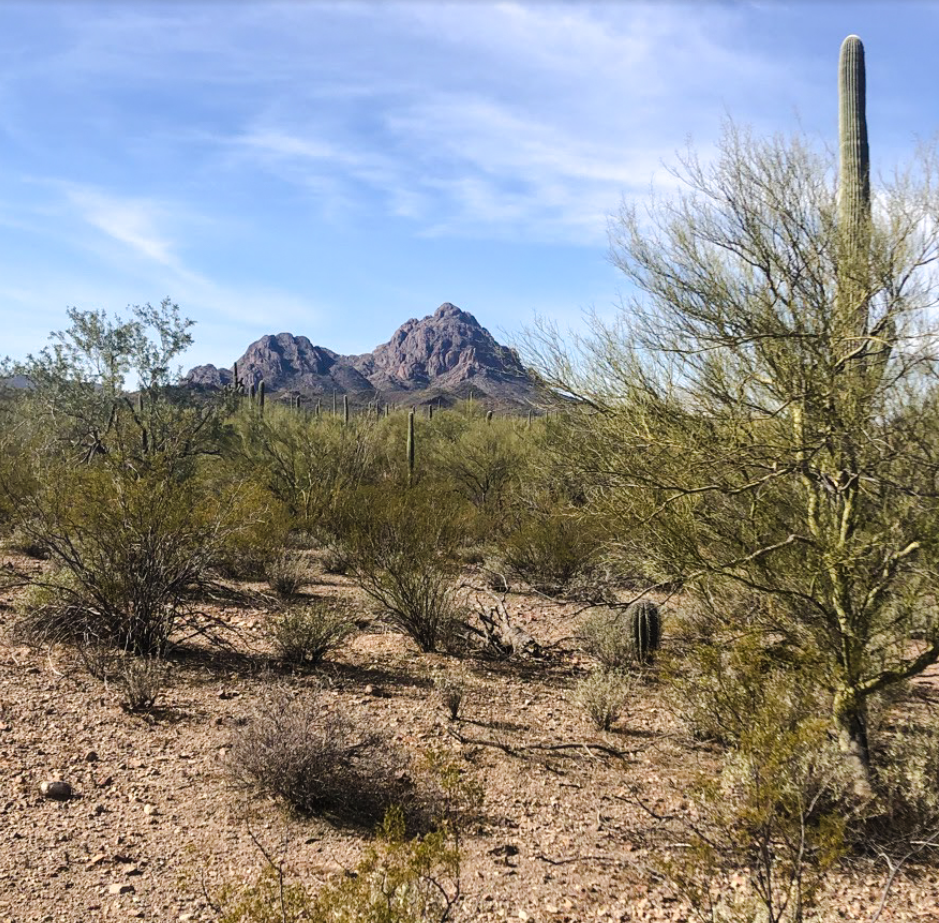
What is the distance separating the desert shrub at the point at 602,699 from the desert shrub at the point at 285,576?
18.1 feet

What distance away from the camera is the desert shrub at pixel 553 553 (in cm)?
1327

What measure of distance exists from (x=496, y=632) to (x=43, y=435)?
12.5 m

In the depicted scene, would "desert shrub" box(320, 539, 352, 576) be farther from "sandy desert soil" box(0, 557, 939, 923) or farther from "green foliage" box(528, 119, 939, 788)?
"green foliage" box(528, 119, 939, 788)

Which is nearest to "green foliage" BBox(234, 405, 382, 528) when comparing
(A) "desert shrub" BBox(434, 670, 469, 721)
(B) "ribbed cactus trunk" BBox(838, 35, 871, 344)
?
(A) "desert shrub" BBox(434, 670, 469, 721)

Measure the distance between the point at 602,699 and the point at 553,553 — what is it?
6492mm

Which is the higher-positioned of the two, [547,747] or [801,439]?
[801,439]

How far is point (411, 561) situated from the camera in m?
9.51

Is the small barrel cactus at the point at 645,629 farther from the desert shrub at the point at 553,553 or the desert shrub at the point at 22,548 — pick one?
the desert shrub at the point at 22,548

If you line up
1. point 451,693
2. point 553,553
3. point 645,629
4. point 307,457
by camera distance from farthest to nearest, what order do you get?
point 307,457 < point 553,553 < point 645,629 < point 451,693

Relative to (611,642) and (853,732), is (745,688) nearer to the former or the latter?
(853,732)

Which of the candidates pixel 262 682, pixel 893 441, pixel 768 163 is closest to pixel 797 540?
pixel 893 441

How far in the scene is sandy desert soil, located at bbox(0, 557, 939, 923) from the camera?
13.6 ft

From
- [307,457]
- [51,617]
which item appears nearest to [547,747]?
[51,617]

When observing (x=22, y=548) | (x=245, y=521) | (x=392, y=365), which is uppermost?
(x=392, y=365)
